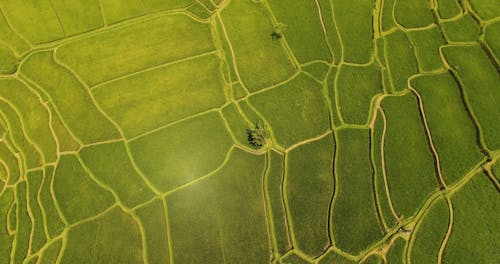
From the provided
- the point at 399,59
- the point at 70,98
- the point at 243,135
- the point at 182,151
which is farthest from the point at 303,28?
the point at 70,98

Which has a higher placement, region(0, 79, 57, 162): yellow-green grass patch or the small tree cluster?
region(0, 79, 57, 162): yellow-green grass patch

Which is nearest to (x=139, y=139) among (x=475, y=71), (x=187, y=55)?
(x=187, y=55)

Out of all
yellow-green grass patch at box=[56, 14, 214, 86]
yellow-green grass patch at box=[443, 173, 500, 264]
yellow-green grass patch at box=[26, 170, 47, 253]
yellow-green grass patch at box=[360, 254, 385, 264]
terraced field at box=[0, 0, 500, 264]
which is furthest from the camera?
yellow-green grass patch at box=[56, 14, 214, 86]

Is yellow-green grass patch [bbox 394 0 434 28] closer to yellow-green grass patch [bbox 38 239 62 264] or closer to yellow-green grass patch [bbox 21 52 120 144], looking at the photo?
yellow-green grass patch [bbox 21 52 120 144]

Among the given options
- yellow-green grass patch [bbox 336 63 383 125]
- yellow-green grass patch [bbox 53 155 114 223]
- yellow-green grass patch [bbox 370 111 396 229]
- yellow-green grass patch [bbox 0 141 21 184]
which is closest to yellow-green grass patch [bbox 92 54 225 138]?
yellow-green grass patch [bbox 53 155 114 223]

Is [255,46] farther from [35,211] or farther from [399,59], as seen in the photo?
[35,211]

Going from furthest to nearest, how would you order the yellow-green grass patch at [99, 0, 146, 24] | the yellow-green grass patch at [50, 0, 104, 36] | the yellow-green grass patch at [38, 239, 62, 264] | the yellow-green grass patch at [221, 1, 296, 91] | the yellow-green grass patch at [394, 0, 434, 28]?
1. the yellow-green grass patch at [394, 0, 434, 28]
2. the yellow-green grass patch at [99, 0, 146, 24]
3. the yellow-green grass patch at [50, 0, 104, 36]
4. the yellow-green grass patch at [221, 1, 296, 91]
5. the yellow-green grass patch at [38, 239, 62, 264]
